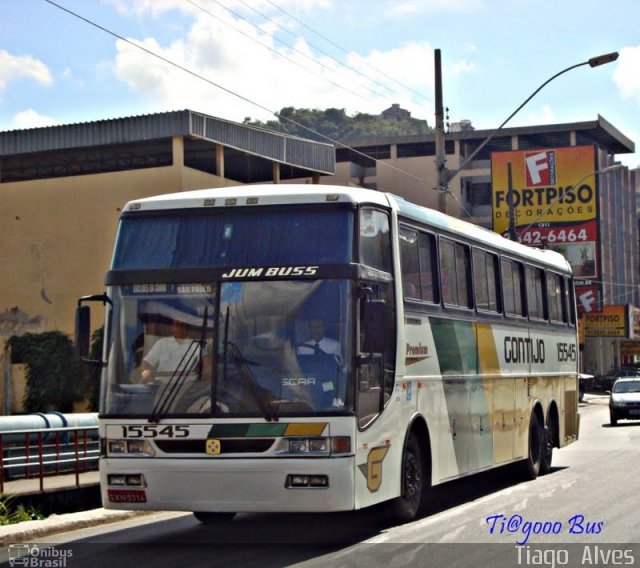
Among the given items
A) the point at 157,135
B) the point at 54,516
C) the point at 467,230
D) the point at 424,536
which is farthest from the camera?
the point at 157,135

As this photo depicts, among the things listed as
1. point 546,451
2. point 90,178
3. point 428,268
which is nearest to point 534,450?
point 546,451

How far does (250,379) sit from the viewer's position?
10.7 m

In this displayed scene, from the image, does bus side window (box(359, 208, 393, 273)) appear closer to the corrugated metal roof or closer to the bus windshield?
the bus windshield

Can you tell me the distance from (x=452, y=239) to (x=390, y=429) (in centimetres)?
372

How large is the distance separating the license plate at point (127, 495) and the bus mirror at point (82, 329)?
1.36 metres

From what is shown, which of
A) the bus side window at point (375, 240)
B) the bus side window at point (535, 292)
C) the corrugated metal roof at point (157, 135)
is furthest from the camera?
the corrugated metal roof at point (157, 135)

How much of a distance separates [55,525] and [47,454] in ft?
19.7

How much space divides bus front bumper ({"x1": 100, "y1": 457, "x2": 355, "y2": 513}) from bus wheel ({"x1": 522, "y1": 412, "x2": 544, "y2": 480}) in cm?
802

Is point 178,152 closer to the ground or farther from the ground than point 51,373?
farther from the ground

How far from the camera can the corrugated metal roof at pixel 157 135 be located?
3972 centimetres

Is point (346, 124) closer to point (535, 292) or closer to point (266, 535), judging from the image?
point (535, 292)

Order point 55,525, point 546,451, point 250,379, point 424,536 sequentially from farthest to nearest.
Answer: point 546,451 < point 55,525 < point 424,536 < point 250,379

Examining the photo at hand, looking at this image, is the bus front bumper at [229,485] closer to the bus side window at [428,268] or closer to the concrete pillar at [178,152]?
the bus side window at [428,268]

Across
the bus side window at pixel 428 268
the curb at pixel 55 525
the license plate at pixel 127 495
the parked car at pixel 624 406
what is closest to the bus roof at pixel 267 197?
the bus side window at pixel 428 268
